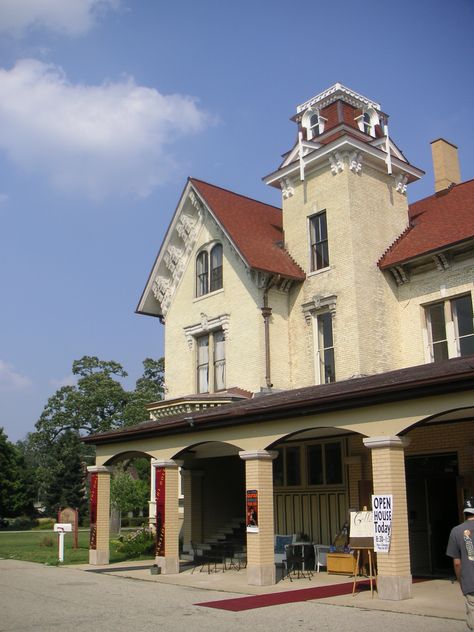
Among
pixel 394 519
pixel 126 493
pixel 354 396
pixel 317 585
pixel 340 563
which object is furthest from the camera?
pixel 126 493

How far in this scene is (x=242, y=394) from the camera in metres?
21.2

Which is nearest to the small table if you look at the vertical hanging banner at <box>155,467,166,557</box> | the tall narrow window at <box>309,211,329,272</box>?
the vertical hanging banner at <box>155,467,166,557</box>

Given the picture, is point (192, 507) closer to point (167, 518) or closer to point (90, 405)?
point (167, 518)

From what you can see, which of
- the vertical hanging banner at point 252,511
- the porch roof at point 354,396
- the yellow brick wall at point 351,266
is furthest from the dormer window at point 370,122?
the vertical hanging banner at point 252,511

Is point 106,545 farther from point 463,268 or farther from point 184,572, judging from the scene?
point 463,268

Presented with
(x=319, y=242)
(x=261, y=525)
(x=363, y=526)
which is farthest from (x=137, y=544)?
(x=363, y=526)

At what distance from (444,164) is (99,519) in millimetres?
16745

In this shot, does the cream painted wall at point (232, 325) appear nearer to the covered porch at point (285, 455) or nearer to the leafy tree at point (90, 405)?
the covered porch at point (285, 455)

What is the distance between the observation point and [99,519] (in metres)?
20.4

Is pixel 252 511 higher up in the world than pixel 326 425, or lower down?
lower down

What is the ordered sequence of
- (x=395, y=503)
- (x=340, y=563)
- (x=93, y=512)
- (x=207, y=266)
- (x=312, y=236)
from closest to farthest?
(x=395, y=503) < (x=340, y=563) < (x=93, y=512) < (x=312, y=236) < (x=207, y=266)

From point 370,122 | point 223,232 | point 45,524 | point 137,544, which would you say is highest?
point 370,122

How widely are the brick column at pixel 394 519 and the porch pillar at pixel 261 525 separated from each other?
3177 mm

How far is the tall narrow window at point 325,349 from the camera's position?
2095cm
